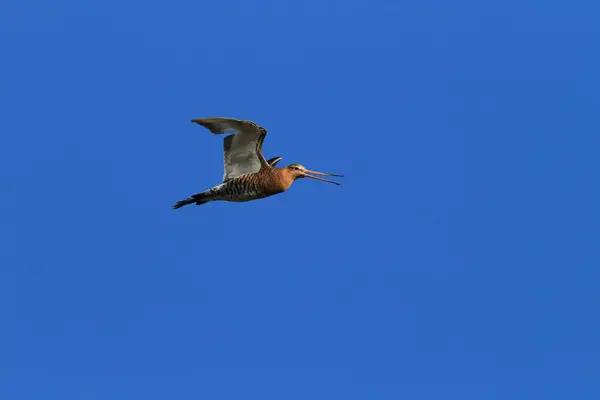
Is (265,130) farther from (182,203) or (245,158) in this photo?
(182,203)

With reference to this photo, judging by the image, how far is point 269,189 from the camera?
34875mm

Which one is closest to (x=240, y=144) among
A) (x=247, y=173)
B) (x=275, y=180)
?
(x=247, y=173)

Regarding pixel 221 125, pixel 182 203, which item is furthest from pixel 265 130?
pixel 182 203

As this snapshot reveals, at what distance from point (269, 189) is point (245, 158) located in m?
1.17

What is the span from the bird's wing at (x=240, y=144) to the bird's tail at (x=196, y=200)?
83cm

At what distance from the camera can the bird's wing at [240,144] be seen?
110 feet

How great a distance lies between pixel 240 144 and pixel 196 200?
94.7 inches

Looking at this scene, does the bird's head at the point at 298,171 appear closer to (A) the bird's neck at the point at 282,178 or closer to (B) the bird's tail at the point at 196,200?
(A) the bird's neck at the point at 282,178

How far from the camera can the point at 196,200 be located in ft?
118

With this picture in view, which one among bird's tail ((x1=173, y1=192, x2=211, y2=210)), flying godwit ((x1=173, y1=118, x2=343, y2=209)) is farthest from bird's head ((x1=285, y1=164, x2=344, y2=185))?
bird's tail ((x1=173, y1=192, x2=211, y2=210))

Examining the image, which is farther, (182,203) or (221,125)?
(182,203)

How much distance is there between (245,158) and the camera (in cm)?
3506

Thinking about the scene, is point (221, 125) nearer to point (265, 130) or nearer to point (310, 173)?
point (265, 130)

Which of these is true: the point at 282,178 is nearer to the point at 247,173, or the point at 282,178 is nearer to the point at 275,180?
the point at 275,180
